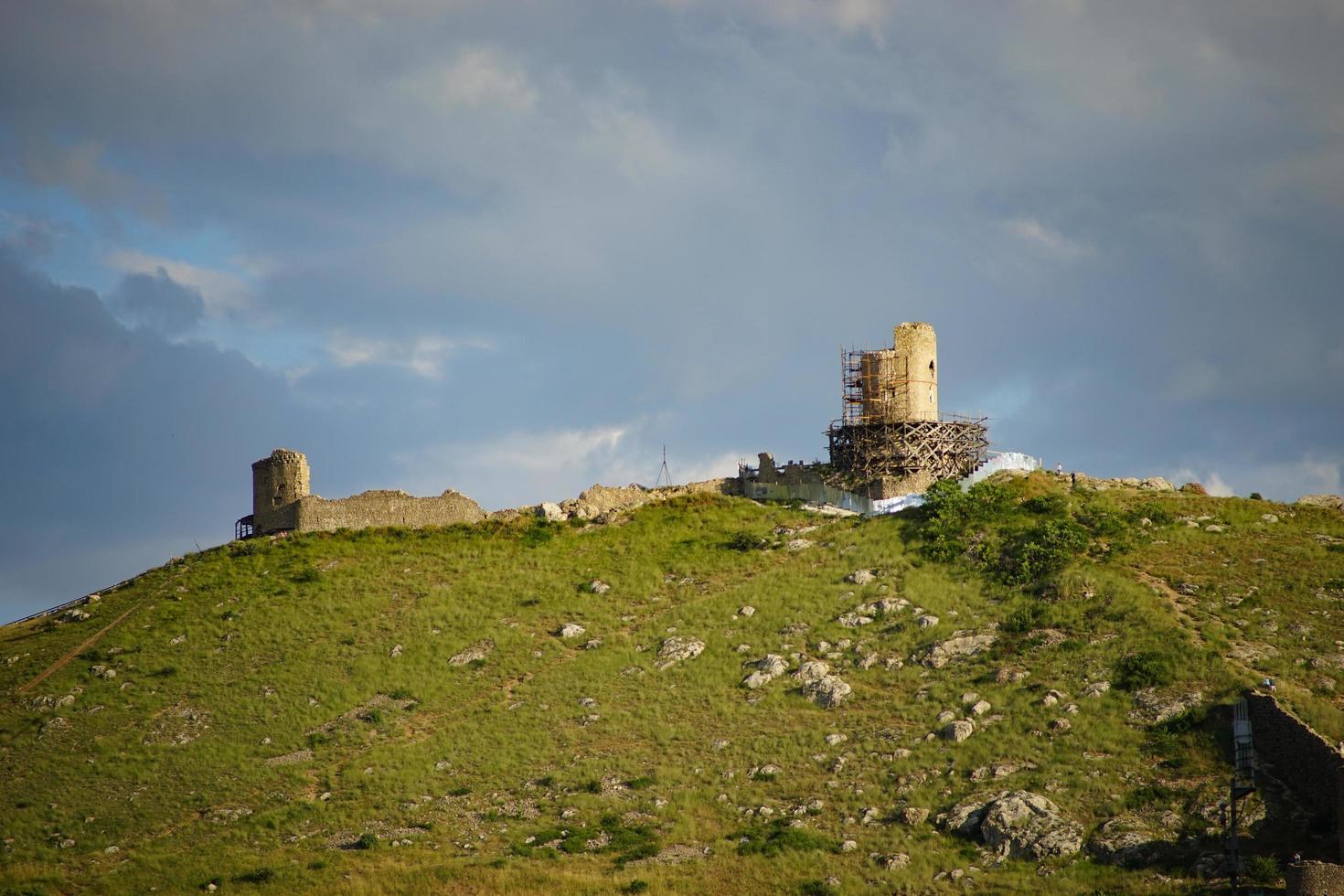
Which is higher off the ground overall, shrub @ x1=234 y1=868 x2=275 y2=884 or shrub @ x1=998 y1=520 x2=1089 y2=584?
shrub @ x1=998 y1=520 x2=1089 y2=584

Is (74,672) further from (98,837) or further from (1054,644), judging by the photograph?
(1054,644)

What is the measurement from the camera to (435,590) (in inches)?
2403

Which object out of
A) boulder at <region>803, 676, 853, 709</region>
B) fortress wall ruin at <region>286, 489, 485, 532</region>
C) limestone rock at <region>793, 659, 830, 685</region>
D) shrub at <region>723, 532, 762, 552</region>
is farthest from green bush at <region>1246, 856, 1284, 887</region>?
fortress wall ruin at <region>286, 489, 485, 532</region>

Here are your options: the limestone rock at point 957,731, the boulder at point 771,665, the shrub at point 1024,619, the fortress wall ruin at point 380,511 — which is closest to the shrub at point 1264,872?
the limestone rock at point 957,731

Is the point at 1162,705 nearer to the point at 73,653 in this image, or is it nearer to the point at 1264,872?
the point at 1264,872

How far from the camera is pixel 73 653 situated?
57281 mm

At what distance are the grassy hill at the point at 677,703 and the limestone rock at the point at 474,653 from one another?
10 cm

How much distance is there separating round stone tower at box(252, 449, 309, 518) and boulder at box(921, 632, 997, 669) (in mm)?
36855

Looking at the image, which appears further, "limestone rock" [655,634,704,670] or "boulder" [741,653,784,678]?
"limestone rock" [655,634,704,670]

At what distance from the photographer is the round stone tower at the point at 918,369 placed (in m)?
72.8

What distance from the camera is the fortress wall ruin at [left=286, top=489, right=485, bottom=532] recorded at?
Result: 230ft

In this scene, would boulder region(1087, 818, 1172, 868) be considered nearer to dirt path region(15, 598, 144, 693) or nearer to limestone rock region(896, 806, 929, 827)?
limestone rock region(896, 806, 929, 827)

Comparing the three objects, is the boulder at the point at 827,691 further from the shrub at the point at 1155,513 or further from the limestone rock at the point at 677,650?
the shrub at the point at 1155,513

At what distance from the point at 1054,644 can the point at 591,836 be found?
1808cm
